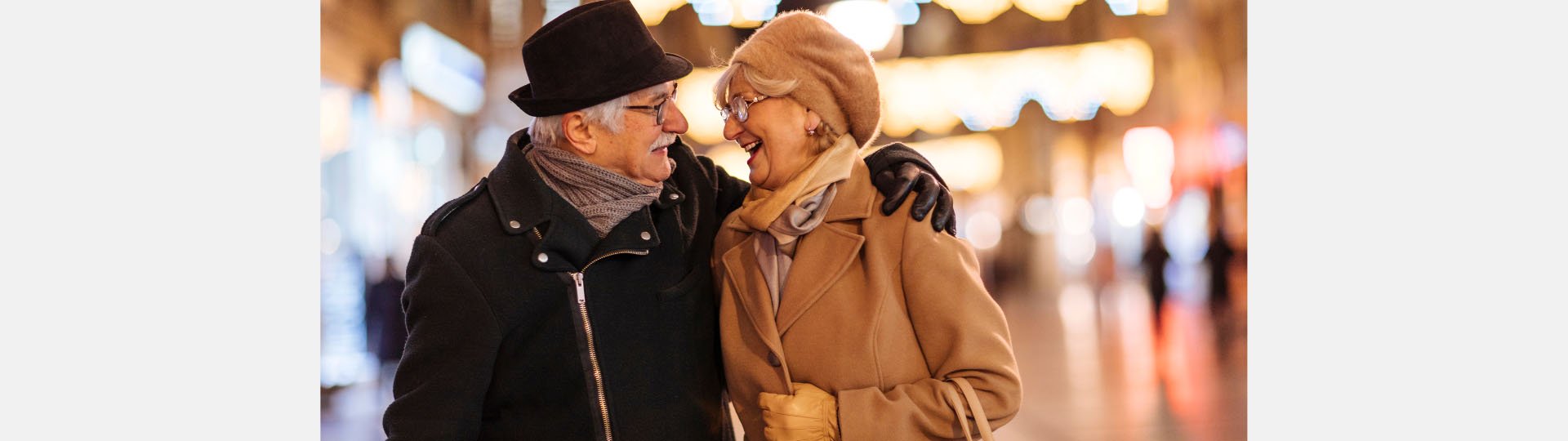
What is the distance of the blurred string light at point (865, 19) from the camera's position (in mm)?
11195

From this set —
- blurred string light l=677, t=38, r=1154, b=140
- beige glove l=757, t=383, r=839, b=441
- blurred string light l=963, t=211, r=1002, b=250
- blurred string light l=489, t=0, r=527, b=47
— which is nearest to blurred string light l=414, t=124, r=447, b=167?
blurred string light l=489, t=0, r=527, b=47

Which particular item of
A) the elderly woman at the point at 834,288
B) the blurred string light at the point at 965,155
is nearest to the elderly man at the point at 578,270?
the elderly woman at the point at 834,288

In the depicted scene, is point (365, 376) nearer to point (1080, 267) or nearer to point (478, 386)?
point (478, 386)

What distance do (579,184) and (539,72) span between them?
0.24 m

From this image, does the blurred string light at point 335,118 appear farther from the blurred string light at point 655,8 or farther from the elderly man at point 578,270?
the elderly man at point 578,270

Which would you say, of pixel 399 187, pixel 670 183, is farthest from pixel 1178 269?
pixel 670 183

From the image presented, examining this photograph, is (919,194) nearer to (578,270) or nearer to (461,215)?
(578,270)

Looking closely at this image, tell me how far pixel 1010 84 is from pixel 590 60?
11.6 metres

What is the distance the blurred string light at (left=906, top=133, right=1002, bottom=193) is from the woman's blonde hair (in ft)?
38.3

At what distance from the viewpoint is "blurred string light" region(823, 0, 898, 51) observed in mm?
11195

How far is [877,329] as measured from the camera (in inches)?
89.0

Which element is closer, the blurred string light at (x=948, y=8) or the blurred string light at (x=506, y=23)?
the blurred string light at (x=506, y=23)

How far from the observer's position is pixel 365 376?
787cm

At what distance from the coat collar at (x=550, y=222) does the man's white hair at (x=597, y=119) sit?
64mm
